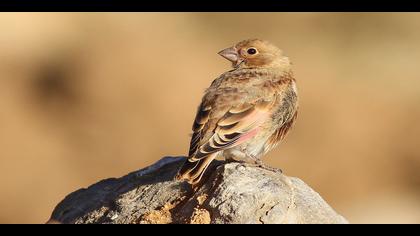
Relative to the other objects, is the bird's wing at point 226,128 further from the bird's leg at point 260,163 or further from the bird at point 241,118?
the bird's leg at point 260,163

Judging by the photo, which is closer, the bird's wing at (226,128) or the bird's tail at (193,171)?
the bird's tail at (193,171)

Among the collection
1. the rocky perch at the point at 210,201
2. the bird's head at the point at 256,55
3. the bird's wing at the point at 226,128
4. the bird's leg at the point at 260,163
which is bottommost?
the rocky perch at the point at 210,201

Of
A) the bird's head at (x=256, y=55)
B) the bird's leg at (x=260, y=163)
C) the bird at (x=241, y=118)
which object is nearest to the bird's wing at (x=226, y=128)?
the bird at (x=241, y=118)

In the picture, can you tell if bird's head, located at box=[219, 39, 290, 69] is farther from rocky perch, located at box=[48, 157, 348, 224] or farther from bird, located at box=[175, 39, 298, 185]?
rocky perch, located at box=[48, 157, 348, 224]

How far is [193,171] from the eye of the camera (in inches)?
328

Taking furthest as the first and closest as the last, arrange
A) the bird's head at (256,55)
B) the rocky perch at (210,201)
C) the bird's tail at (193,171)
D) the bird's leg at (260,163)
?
the bird's head at (256,55) → the bird's leg at (260,163) → the bird's tail at (193,171) → the rocky perch at (210,201)

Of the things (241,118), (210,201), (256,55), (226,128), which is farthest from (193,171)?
(256,55)

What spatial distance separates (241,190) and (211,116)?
4.42 feet

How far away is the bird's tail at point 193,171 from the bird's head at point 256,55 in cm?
234

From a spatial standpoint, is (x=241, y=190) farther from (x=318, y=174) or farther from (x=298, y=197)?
(x=318, y=174)

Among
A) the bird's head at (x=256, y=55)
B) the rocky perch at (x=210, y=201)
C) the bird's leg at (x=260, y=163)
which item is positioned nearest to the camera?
the rocky perch at (x=210, y=201)

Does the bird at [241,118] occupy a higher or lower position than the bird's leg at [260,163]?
higher

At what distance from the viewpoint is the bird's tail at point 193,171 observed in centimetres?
828

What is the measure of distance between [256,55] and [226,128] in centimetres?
194
